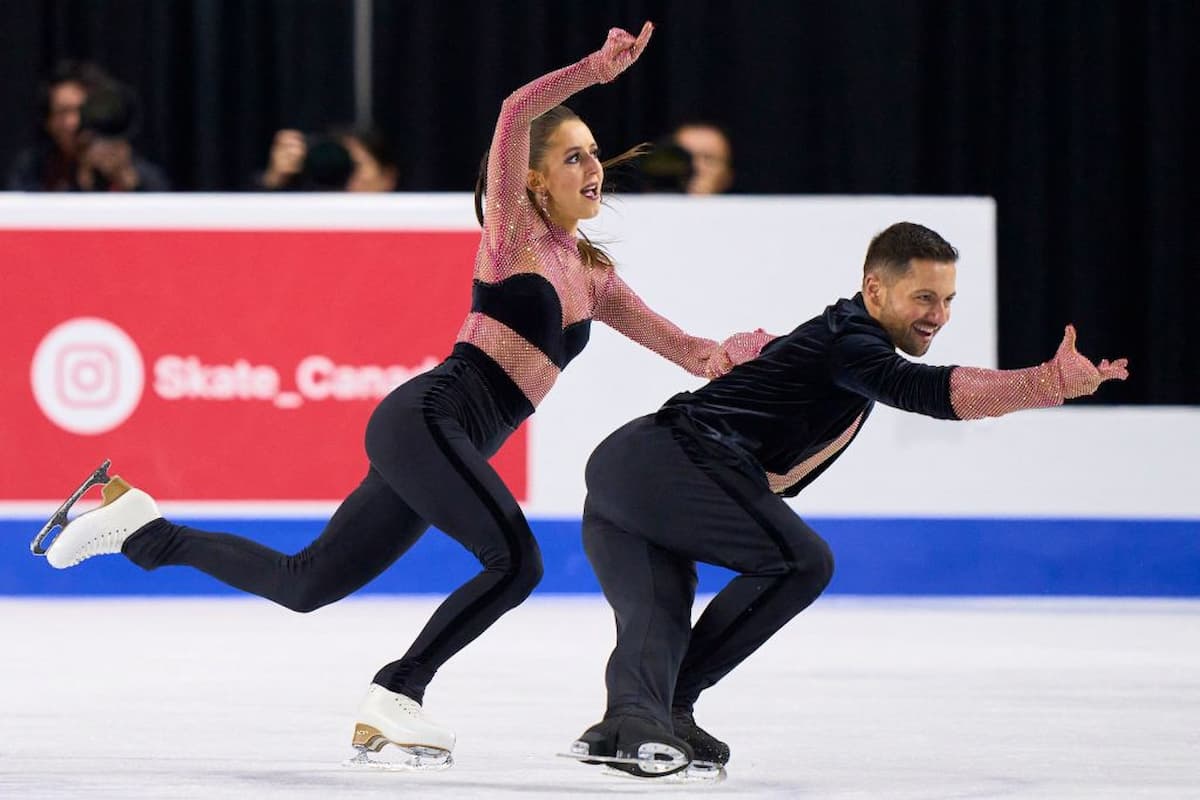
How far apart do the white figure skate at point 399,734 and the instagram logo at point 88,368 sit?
2.85m

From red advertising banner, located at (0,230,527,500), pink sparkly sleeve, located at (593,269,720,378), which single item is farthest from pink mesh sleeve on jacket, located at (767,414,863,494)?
red advertising banner, located at (0,230,527,500)

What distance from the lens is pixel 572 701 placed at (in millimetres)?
4078

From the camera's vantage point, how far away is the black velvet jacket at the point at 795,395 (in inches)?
126

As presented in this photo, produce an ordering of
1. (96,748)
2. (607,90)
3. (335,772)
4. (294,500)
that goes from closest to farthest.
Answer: (335,772)
(96,748)
(294,500)
(607,90)

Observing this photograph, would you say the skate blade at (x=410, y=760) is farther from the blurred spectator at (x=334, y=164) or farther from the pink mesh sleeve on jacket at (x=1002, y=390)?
the blurred spectator at (x=334, y=164)

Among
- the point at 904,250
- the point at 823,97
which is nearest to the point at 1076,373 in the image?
the point at 904,250

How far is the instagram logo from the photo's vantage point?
595cm

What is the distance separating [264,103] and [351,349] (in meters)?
2.56

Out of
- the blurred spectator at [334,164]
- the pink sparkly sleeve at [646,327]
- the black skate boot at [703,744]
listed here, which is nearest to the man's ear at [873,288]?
the pink sparkly sleeve at [646,327]

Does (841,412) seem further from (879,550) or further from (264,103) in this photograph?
(264,103)

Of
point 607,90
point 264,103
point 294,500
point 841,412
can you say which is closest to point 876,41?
point 607,90

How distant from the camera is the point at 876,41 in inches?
326

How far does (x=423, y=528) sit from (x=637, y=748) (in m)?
0.62

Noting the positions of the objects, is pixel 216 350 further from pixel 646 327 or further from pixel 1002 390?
pixel 1002 390
